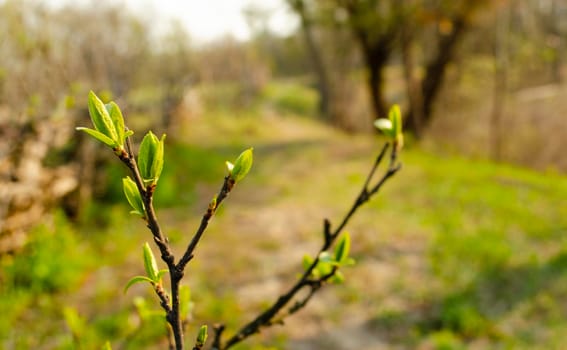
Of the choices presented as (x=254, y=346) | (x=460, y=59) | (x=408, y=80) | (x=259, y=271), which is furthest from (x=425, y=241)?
(x=460, y=59)

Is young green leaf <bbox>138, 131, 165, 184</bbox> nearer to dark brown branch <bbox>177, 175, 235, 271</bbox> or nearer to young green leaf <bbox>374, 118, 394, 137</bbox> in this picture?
dark brown branch <bbox>177, 175, 235, 271</bbox>

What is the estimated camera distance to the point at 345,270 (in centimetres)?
508

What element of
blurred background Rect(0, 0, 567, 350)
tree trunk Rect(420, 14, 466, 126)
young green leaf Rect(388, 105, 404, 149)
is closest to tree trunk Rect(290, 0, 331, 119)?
blurred background Rect(0, 0, 567, 350)

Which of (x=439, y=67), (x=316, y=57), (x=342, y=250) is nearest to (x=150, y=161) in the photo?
(x=342, y=250)

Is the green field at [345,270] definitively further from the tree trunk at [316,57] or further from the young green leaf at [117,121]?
the tree trunk at [316,57]

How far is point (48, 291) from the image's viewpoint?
14.6 feet

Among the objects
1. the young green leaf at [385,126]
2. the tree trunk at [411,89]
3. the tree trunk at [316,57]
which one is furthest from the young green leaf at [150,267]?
the tree trunk at [316,57]

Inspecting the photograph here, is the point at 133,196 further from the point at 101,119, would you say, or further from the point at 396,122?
the point at 396,122

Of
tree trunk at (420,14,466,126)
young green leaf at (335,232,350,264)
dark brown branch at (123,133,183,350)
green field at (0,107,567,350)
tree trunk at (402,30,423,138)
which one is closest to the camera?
dark brown branch at (123,133,183,350)

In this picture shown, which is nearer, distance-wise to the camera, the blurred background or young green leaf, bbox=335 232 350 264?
young green leaf, bbox=335 232 350 264

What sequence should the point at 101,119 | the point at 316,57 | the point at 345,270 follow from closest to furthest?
the point at 101,119, the point at 345,270, the point at 316,57

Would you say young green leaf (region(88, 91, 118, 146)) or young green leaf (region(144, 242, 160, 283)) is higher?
young green leaf (region(88, 91, 118, 146))

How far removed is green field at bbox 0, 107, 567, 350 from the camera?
4.06m

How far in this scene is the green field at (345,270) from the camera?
4059 mm
